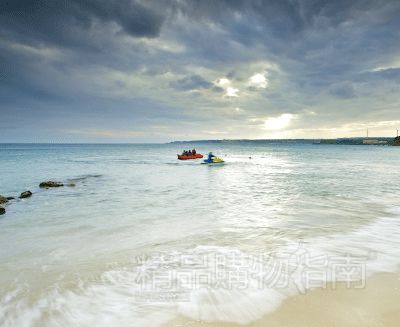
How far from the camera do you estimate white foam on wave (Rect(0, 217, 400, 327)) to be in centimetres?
467

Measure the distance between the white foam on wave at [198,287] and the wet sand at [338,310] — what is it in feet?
0.67

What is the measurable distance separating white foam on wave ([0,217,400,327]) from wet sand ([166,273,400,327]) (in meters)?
0.20

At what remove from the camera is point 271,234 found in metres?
9.05

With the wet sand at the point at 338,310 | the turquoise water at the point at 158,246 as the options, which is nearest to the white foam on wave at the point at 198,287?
the turquoise water at the point at 158,246

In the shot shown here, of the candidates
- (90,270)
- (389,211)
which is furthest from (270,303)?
(389,211)

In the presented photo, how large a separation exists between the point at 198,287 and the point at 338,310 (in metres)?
2.59

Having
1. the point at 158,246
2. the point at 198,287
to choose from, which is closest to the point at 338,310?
→ the point at 198,287

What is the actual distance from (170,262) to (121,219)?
5.52m

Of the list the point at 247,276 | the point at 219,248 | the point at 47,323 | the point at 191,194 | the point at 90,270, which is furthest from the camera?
the point at 191,194

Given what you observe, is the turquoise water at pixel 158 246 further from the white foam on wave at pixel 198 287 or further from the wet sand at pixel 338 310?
the wet sand at pixel 338 310

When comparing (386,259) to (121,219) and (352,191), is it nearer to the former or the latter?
(121,219)

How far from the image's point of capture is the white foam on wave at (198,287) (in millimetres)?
4668

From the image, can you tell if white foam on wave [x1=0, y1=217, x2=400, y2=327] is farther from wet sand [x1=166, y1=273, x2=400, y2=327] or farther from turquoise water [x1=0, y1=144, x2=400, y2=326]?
wet sand [x1=166, y1=273, x2=400, y2=327]

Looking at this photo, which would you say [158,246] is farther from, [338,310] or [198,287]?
[338,310]
